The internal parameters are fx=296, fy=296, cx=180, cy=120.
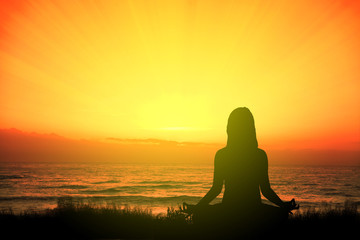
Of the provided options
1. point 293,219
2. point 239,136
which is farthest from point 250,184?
point 293,219

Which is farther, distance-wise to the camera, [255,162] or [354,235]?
[354,235]

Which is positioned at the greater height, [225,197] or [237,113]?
[237,113]

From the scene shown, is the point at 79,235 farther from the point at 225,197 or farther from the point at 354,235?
the point at 354,235

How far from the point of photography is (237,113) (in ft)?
14.4

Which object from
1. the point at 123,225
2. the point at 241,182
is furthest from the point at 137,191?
the point at 241,182

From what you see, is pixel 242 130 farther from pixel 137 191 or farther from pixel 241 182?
pixel 137 191

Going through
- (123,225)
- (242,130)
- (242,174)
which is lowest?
(123,225)

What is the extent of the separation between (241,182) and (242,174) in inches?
4.6

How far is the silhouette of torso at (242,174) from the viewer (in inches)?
168

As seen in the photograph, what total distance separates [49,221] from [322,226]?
9813mm

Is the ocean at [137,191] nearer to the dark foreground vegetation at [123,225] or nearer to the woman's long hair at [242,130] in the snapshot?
the dark foreground vegetation at [123,225]

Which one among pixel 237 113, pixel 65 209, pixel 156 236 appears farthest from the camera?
pixel 65 209

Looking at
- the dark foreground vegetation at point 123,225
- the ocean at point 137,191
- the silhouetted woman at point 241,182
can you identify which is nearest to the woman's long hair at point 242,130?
the silhouetted woman at point 241,182

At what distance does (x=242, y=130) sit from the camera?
435 centimetres
